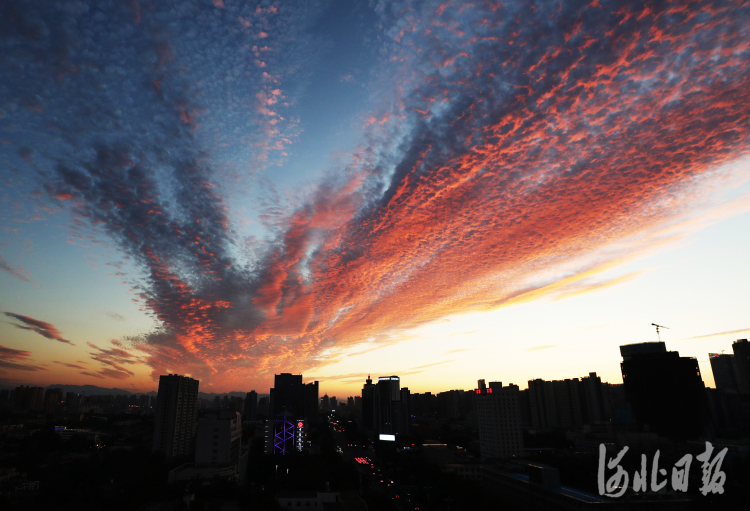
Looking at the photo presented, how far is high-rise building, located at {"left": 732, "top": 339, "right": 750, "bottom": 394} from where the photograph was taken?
13375 cm

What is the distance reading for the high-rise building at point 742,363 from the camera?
439 ft

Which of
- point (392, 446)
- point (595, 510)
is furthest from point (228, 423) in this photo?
point (392, 446)

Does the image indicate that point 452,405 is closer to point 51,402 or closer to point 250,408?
point 250,408

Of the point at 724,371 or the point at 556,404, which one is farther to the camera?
the point at 724,371

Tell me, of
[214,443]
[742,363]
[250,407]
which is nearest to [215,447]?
[214,443]

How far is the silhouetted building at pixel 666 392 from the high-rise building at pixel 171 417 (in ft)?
372

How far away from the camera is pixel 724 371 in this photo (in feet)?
475

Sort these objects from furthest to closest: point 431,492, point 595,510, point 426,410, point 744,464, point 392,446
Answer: point 426,410 < point 392,446 < point 744,464 < point 431,492 < point 595,510

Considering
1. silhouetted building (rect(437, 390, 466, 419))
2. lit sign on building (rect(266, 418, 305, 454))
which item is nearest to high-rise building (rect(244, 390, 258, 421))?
silhouetted building (rect(437, 390, 466, 419))

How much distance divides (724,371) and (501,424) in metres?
129

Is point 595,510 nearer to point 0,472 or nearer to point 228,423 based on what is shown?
point 228,423

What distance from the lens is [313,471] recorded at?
53812 mm

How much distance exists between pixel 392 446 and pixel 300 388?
73.0 metres

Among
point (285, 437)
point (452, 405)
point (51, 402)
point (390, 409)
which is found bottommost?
point (452, 405)
